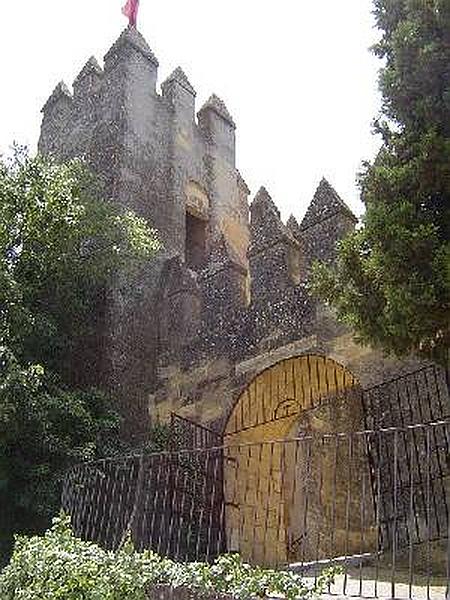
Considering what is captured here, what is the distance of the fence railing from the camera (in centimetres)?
766

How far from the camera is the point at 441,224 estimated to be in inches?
243

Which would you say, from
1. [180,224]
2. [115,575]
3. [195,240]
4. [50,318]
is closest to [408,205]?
[115,575]

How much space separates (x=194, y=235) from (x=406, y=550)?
32.4ft

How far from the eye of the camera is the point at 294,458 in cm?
1099

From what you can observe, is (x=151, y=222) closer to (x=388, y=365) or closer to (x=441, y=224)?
(x=388, y=365)

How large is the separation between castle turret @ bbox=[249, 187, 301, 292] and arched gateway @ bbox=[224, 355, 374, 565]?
49.6 inches

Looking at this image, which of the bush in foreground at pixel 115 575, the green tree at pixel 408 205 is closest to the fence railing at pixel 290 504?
the bush in foreground at pixel 115 575

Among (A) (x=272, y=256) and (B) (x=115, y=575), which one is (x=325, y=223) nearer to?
(A) (x=272, y=256)

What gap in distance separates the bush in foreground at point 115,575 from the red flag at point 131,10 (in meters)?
12.8

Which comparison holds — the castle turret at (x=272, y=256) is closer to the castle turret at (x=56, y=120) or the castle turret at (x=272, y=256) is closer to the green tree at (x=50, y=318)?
the green tree at (x=50, y=318)

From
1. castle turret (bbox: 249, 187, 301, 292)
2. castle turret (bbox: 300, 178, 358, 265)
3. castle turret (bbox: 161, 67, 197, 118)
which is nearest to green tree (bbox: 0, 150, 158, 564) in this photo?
castle turret (bbox: 249, 187, 301, 292)

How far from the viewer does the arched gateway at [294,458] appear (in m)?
10.6

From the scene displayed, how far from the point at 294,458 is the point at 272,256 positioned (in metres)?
3.08

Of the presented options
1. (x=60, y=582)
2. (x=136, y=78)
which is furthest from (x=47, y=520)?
(x=136, y=78)
